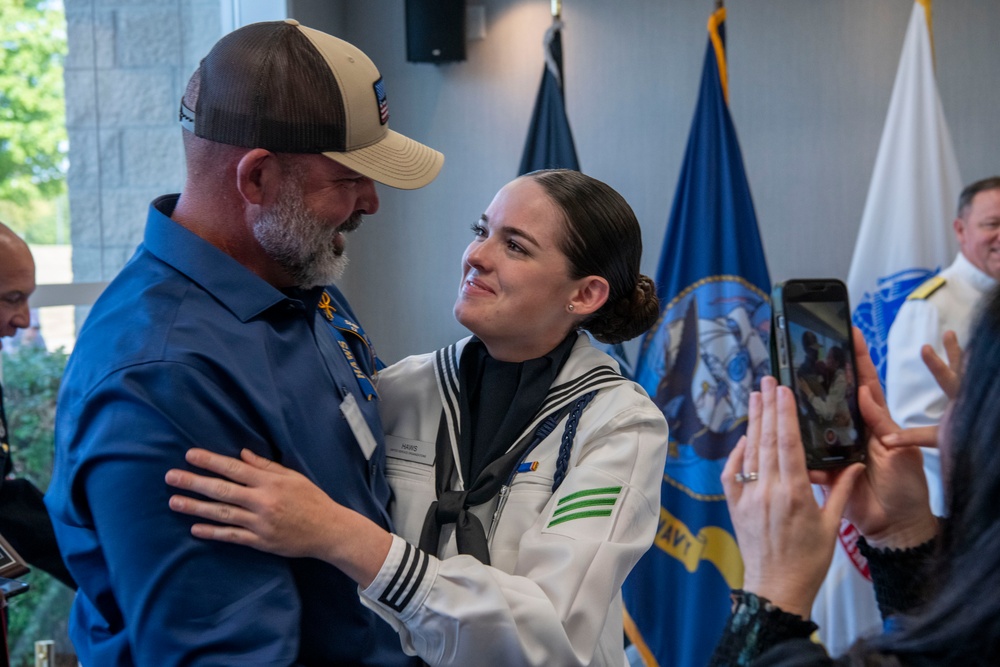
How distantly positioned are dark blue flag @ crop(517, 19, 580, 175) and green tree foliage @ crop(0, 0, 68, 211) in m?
1.62

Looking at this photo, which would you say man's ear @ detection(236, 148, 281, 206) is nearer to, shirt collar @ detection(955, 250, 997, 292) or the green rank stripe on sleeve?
the green rank stripe on sleeve

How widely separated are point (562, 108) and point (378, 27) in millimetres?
905

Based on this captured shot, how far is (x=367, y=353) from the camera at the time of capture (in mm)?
1659

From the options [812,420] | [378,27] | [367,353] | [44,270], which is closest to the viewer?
[812,420]

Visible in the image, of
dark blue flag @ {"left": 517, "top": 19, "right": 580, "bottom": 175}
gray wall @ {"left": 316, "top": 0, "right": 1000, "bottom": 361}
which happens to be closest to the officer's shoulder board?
gray wall @ {"left": 316, "top": 0, "right": 1000, "bottom": 361}

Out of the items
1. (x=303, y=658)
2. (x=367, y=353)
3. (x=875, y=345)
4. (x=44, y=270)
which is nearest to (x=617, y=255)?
(x=367, y=353)

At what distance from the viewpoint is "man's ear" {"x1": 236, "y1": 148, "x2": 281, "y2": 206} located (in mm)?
1260

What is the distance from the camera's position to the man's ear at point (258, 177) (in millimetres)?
1260

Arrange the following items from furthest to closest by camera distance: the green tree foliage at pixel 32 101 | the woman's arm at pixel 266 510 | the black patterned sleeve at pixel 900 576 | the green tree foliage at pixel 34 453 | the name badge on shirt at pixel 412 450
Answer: the green tree foliage at pixel 34 453
the green tree foliage at pixel 32 101
the name badge on shirt at pixel 412 450
the black patterned sleeve at pixel 900 576
the woman's arm at pixel 266 510

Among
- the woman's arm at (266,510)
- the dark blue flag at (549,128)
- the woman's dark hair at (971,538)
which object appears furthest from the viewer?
the dark blue flag at (549,128)

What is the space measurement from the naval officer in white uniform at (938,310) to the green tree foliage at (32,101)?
2.87m

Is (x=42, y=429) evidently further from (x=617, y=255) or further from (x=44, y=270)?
(x=617, y=255)

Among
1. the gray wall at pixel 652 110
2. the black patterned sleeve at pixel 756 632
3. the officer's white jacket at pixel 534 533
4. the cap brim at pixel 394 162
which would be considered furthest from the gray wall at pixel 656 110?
the black patterned sleeve at pixel 756 632

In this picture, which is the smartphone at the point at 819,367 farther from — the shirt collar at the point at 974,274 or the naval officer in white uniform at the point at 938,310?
the shirt collar at the point at 974,274
